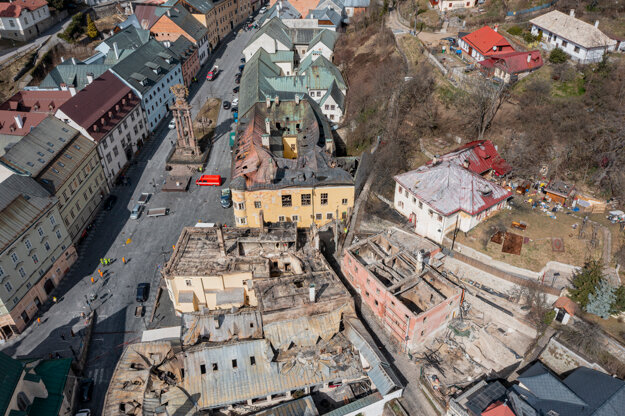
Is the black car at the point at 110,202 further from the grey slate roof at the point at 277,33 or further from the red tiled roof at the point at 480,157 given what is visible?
the grey slate roof at the point at 277,33

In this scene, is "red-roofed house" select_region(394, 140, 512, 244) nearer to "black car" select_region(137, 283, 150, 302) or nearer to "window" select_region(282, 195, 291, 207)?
"window" select_region(282, 195, 291, 207)

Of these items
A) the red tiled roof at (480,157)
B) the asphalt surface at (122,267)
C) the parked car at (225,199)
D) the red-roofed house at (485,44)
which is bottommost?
the asphalt surface at (122,267)

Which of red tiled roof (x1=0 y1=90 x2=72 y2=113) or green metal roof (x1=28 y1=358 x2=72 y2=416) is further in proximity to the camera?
red tiled roof (x1=0 y1=90 x2=72 y2=113)

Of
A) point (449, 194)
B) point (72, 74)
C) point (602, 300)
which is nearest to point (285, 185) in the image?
point (449, 194)

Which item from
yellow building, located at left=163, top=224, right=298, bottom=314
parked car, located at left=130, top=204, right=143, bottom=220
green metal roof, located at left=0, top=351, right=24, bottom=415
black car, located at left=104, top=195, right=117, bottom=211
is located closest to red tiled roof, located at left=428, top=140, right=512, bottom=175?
yellow building, located at left=163, top=224, right=298, bottom=314

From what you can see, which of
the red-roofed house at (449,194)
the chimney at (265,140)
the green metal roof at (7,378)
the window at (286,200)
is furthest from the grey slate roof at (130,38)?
the green metal roof at (7,378)

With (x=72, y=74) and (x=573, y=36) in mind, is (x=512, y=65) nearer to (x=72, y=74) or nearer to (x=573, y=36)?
(x=573, y=36)
